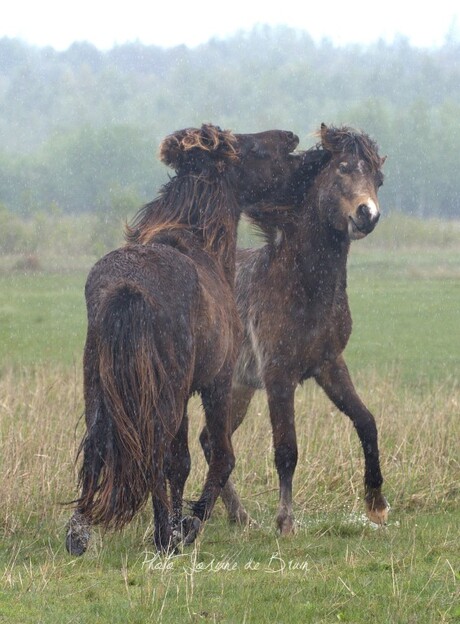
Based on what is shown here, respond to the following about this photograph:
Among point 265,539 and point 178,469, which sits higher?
point 178,469

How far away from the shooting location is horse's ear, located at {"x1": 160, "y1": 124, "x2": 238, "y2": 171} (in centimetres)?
675

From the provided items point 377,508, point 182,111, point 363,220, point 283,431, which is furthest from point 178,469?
point 182,111

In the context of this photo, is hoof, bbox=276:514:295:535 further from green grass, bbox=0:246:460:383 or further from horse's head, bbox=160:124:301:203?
green grass, bbox=0:246:460:383

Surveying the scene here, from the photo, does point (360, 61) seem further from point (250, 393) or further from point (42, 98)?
point (250, 393)

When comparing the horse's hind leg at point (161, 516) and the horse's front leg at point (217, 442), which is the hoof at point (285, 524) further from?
the horse's hind leg at point (161, 516)

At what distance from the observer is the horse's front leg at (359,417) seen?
7305 mm

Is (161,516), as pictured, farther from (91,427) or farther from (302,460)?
(302,460)

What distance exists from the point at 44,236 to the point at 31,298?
45.1ft

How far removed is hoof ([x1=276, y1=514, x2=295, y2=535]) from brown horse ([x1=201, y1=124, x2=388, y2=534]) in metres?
0.28

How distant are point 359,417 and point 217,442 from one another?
4.82ft

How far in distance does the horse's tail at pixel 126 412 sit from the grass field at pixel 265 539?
374 mm

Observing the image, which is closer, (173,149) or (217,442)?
(217,442)

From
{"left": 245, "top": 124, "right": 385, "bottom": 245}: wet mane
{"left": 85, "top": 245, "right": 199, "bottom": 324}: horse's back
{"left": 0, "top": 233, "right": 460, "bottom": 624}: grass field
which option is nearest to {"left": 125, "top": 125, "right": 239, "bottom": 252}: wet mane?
{"left": 245, "top": 124, "right": 385, "bottom": 245}: wet mane

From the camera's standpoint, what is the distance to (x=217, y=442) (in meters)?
A: 6.37
